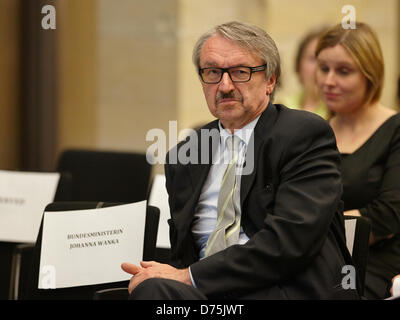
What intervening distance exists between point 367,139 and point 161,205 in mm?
1135

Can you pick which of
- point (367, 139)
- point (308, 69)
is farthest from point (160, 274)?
point (308, 69)

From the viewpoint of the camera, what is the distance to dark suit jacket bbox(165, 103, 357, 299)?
240 cm

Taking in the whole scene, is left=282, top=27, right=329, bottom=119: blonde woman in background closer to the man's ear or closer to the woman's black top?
the woman's black top

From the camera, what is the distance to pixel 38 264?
2.96 meters

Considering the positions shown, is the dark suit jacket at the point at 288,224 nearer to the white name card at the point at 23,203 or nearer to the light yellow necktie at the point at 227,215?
the light yellow necktie at the point at 227,215

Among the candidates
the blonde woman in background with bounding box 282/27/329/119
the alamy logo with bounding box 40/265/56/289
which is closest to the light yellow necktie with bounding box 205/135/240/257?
the alamy logo with bounding box 40/265/56/289

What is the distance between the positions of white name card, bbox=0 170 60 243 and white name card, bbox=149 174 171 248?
557mm

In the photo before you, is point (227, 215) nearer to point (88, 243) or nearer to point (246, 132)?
point (246, 132)

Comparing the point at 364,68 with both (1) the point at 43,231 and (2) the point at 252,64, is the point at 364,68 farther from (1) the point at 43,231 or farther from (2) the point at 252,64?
(1) the point at 43,231

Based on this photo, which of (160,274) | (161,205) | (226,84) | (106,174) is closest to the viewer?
(160,274)

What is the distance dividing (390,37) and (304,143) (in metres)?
4.35

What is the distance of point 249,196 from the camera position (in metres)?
2.59

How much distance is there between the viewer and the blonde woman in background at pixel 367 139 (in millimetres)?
3148

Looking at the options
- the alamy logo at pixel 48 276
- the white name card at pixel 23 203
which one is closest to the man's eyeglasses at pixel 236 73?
the alamy logo at pixel 48 276
